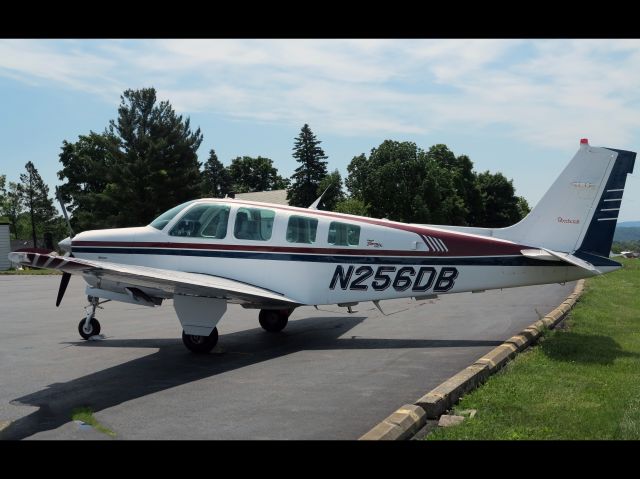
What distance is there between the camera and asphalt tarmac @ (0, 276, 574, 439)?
609cm

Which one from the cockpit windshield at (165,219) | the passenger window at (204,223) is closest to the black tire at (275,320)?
the passenger window at (204,223)

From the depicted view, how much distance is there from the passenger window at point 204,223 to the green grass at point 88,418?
16.0 ft

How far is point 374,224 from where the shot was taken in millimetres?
11172

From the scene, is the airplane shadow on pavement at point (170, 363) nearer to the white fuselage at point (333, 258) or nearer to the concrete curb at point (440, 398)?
the white fuselage at point (333, 258)

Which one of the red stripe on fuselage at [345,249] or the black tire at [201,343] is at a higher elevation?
the red stripe on fuselage at [345,249]

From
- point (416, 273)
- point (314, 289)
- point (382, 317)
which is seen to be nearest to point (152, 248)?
point (314, 289)

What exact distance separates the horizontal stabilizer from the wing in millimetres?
4285

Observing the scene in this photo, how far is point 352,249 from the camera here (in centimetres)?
1101

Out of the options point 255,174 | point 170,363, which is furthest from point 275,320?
point 255,174

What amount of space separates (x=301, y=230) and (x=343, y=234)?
31.3 inches

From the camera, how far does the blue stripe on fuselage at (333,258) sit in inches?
421
